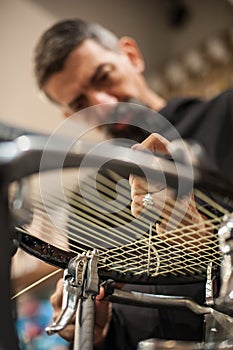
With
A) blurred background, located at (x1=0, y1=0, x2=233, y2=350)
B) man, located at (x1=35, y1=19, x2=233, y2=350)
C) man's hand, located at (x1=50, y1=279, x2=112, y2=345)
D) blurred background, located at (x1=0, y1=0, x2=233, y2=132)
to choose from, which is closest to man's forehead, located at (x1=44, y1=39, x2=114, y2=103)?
man, located at (x1=35, y1=19, x2=233, y2=350)

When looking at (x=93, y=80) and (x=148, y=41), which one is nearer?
(x=93, y=80)

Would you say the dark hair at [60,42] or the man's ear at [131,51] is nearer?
the dark hair at [60,42]

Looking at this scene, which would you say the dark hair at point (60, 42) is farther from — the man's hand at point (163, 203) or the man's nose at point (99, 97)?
the man's hand at point (163, 203)

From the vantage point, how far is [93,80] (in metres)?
1.04

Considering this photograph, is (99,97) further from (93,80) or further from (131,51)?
(131,51)

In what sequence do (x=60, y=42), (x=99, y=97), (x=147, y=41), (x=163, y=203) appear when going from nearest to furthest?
(x=163, y=203) → (x=60, y=42) → (x=99, y=97) → (x=147, y=41)

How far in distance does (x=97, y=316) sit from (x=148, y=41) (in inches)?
65.5

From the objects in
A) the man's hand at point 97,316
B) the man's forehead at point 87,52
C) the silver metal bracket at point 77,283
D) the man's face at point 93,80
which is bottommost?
the man's hand at point 97,316

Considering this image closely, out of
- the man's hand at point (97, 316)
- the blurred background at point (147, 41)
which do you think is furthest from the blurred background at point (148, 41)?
the man's hand at point (97, 316)

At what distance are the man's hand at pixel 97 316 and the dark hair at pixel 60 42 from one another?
22.5 inches

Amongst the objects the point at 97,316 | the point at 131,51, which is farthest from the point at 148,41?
the point at 97,316

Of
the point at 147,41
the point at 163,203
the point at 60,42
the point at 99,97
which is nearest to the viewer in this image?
the point at 163,203

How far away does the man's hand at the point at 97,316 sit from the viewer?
0.41m

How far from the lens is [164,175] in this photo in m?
0.34
